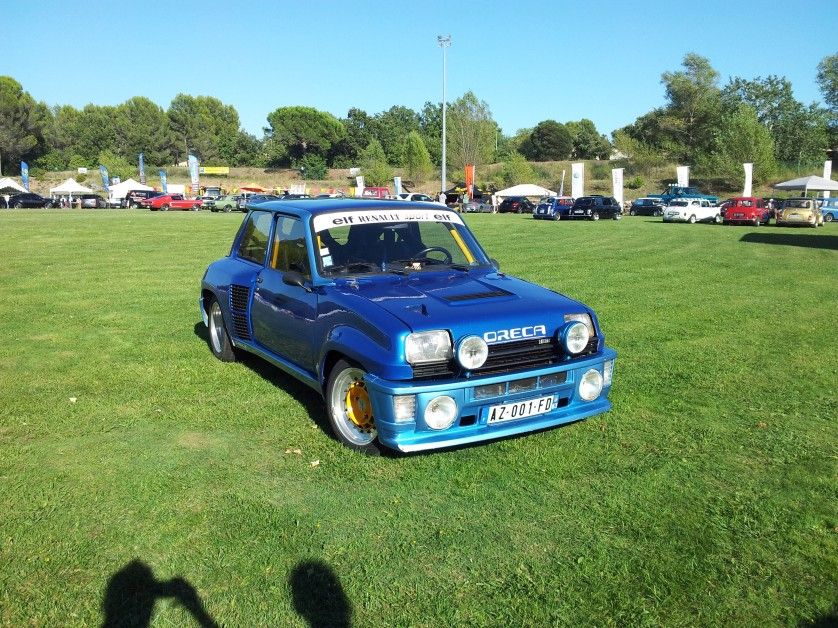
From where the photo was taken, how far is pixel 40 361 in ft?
22.0

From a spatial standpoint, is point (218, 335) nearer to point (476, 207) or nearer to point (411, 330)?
point (411, 330)

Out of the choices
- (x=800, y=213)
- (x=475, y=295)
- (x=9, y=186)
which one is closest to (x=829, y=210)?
(x=800, y=213)

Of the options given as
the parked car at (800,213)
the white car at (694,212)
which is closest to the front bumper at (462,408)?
the parked car at (800,213)

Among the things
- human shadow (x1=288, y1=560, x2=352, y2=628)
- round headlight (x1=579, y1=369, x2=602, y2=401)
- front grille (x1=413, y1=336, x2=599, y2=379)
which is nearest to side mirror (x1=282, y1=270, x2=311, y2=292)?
front grille (x1=413, y1=336, x2=599, y2=379)

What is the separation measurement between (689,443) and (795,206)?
34205 millimetres

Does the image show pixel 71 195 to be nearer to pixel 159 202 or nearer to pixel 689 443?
pixel 159 202

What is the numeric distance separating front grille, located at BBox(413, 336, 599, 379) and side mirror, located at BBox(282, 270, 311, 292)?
1339mm

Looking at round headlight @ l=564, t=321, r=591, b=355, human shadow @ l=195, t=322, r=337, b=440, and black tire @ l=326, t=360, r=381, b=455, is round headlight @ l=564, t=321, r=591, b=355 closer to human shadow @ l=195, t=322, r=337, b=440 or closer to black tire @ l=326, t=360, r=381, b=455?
black tire @ l=326, t=360, r=381, b=455

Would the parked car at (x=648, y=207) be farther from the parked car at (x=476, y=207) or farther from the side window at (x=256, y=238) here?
the side window at (x=256, y=238)

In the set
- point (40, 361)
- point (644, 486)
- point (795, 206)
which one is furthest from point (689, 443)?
point (795, 206)

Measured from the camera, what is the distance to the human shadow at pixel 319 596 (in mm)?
2750

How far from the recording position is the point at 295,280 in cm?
502

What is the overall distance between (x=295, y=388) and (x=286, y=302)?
957 millimetres

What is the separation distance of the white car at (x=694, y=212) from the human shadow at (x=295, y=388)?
3583 cm
